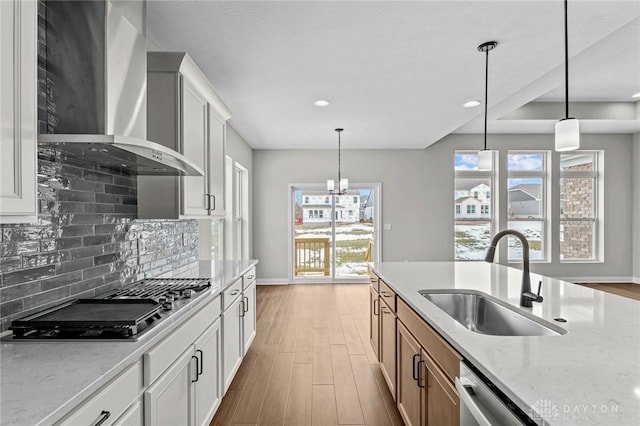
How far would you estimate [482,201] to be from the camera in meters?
6.93

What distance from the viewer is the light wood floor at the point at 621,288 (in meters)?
5.85

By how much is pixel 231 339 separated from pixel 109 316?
135cm

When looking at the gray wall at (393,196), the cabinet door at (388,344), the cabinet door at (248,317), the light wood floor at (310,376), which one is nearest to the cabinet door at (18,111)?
the light wood floor at (310,376)

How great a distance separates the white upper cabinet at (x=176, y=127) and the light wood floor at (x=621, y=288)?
22.3 ft

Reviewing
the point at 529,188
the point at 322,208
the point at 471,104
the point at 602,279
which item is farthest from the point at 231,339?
the point at 602,279

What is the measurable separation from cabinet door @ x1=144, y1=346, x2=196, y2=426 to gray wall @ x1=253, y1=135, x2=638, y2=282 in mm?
5114

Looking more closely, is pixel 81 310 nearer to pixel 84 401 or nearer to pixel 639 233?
pixel 84 401

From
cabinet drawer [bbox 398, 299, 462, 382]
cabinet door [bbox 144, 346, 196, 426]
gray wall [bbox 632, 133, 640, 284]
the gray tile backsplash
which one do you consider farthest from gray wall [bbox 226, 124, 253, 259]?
gray wall [bbox 632, 133, 640, 284]

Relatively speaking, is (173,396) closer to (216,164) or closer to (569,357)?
(569,357)

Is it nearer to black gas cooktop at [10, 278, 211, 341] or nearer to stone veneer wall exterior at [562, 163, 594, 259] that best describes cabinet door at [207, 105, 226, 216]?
black gas cooktop at [10, 278, 211, 341]

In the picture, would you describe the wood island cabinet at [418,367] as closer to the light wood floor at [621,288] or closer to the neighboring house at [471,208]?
the neighboring house at [471,208]

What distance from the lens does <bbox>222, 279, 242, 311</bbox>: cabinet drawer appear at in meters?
2.47

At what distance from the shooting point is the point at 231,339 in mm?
2684

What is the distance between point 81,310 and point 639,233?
878 centimetres
